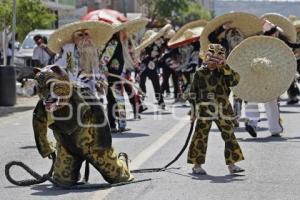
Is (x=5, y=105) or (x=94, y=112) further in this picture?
(x=5, y=105)

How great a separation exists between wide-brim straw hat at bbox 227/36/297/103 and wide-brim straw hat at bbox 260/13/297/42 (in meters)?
2.01

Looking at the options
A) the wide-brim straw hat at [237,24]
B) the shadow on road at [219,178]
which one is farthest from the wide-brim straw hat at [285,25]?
the shadow on road at [219,178]

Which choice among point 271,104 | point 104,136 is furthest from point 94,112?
point 271,104

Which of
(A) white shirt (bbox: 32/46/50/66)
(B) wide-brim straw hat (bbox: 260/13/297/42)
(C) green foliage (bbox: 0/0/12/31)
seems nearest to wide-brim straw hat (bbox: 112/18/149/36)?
(B) wide-brim straw hat (bbox: 260/13/297/42)

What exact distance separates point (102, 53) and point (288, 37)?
3.11 m

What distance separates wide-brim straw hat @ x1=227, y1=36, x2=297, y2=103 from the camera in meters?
13.5

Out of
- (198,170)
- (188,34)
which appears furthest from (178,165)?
(188,34)

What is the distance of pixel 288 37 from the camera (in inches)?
617

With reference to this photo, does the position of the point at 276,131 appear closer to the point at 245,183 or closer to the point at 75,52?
the point at 75,52

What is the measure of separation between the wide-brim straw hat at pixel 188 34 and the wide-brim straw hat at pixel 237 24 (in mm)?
5300

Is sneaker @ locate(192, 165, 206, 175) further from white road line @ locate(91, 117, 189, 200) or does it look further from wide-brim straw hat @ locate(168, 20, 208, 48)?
wide-brim straw hat @ locate(168, 20, 208, 48)

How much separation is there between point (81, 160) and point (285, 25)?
7.43 meters

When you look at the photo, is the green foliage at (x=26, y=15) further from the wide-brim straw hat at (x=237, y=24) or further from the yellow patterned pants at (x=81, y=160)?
the yellow patterned pants at (x=81, y=160)

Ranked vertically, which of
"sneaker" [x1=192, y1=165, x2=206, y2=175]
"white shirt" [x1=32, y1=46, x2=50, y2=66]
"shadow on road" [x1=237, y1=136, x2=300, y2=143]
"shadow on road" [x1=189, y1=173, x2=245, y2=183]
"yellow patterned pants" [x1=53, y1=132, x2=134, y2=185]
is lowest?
"shadow on road" [x1=237, y1=136, x2=300, y2=143]
